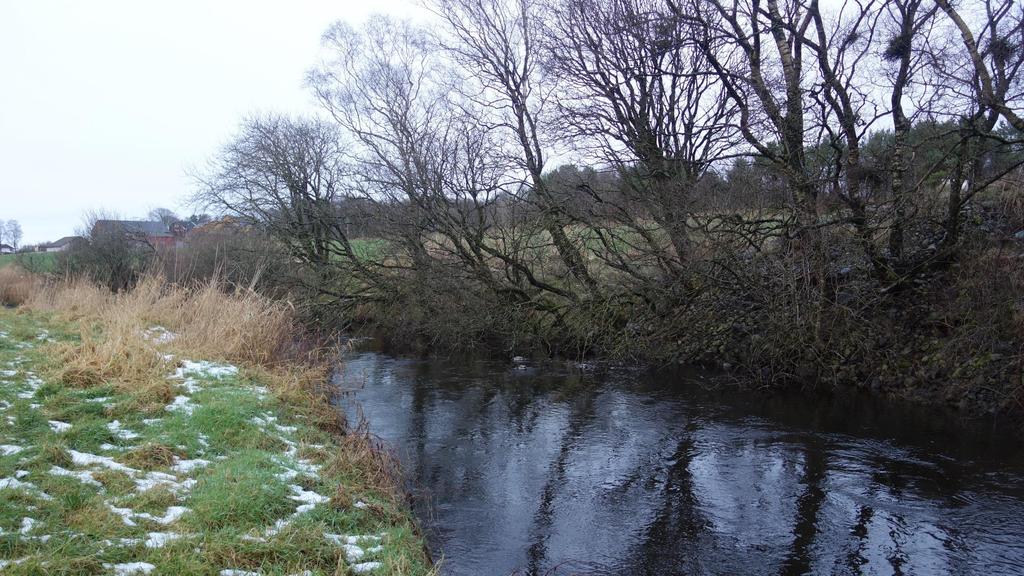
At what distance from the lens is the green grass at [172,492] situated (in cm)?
362

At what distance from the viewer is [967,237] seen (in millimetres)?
10734

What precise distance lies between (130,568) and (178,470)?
5.58ft

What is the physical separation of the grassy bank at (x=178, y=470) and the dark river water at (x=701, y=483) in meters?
0.89

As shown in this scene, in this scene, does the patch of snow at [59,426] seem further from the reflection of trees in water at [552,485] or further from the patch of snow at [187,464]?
the reflection of trees in water at [552,485]

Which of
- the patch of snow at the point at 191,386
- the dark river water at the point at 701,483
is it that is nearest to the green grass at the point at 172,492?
the patch of snow at the point at 191,386

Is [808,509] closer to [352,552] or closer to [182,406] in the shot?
[352,552]

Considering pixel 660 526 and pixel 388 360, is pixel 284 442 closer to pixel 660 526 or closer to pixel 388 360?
pixel 660 526

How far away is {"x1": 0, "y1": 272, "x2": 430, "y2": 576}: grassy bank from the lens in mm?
3691

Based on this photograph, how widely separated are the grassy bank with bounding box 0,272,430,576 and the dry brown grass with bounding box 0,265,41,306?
11773 mm

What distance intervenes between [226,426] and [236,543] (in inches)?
105

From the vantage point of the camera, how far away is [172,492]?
447 centimetres

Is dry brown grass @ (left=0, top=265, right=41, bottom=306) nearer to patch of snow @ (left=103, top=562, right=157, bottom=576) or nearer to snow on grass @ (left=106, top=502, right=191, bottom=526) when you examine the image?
snow on grass @ (left=106, top=502, right=191, bottom=526)

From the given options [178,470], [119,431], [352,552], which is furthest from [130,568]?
[119,431]

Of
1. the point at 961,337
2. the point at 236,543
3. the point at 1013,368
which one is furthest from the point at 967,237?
the point at 236,543
